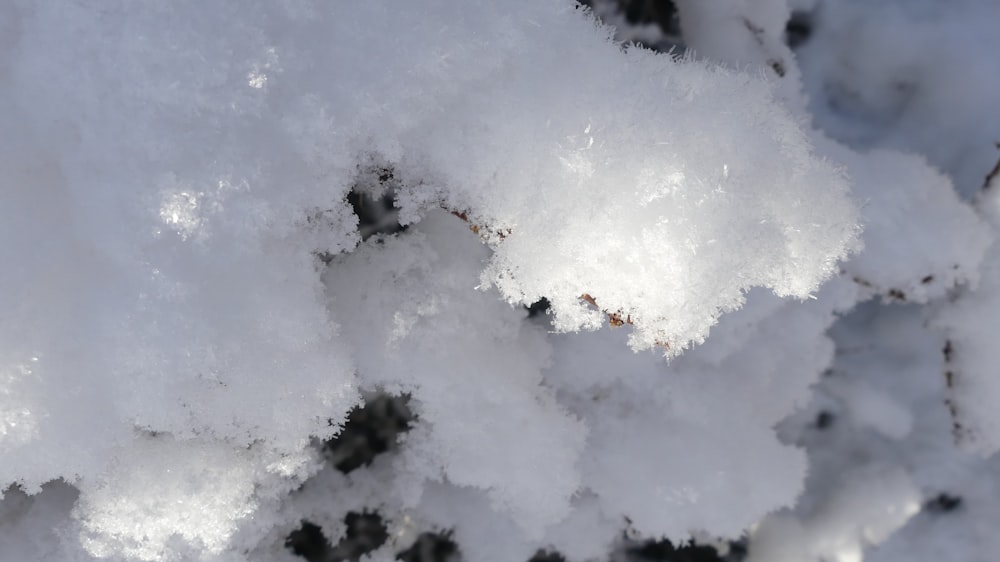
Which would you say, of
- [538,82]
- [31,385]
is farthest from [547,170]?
[31,385]

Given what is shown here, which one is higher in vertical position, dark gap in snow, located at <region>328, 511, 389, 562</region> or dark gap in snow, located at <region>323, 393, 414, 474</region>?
dark gap in snow, located at <region>323, 393, 414, 474</region>

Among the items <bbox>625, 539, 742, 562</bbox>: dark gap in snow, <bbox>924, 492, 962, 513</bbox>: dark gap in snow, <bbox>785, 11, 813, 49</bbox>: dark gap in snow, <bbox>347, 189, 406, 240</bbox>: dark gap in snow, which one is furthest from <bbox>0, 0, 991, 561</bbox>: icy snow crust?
<bbox>924, 492, 962, 513</bbox>: dark gap in snow

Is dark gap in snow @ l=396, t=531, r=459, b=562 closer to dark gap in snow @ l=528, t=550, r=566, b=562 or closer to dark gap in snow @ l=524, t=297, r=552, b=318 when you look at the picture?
dark gap in snow @ l=528, t=550, r=566, b=562

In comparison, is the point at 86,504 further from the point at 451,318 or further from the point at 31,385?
the point at 451,318

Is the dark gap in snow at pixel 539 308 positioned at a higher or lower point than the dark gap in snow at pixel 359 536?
higher

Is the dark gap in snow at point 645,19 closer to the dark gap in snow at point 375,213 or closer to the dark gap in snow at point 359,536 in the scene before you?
the dark gap in snow at point 375,213

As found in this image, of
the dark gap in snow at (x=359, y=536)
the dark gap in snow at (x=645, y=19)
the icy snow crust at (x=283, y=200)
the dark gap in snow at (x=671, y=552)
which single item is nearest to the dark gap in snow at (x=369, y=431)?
the dark gap in snow at (x=359, y=536)
